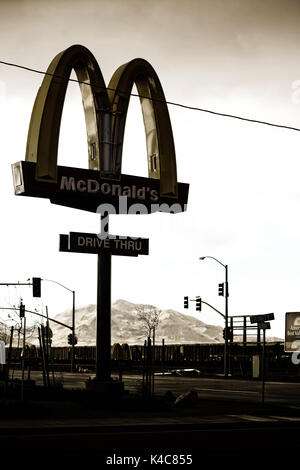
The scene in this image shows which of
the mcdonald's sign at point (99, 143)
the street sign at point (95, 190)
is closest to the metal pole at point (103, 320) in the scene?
the street sign at point (95, 190)

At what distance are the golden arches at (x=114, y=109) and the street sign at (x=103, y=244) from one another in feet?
6.45

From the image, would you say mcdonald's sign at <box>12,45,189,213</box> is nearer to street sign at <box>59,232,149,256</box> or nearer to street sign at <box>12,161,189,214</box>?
street sign at <box>12,161,189,214</box>

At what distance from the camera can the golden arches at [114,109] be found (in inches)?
894

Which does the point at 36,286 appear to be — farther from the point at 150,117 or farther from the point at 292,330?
the point at 150,117

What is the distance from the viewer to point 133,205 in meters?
24.0

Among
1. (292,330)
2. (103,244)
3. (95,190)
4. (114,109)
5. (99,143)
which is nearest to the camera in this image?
(95,190)

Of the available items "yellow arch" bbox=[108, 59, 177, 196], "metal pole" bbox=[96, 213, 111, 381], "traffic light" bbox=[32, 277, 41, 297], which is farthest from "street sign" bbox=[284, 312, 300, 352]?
"metal pole" bbox=[96, 213, 111, 381]

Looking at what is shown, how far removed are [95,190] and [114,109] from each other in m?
3.07

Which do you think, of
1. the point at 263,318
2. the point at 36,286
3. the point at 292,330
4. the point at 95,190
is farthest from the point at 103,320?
the point at 292,330

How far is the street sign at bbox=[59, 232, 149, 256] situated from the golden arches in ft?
6.45

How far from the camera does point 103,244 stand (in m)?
23.6

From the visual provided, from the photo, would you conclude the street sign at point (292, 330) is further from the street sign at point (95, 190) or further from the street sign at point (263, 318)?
the street sign at point (263, 318)
